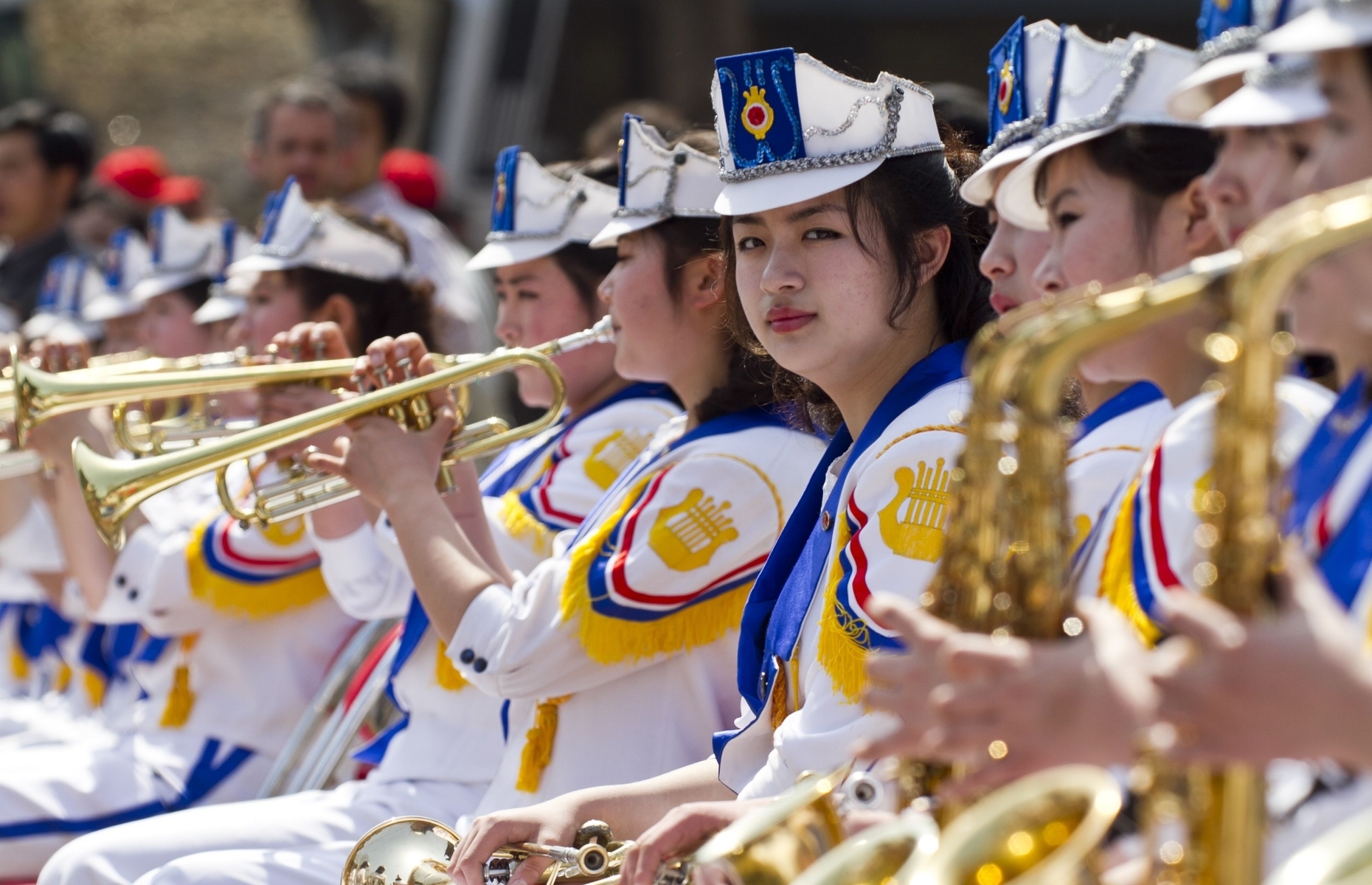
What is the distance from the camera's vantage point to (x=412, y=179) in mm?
7223

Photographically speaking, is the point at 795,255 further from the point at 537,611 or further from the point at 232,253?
the point at 232,253

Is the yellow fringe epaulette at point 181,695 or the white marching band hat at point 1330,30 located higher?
the white marching band hat at point 1330,30

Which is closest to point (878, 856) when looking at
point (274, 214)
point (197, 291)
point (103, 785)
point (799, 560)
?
point (799, 560)

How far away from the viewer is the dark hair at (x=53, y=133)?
770 cm

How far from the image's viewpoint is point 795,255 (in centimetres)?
257

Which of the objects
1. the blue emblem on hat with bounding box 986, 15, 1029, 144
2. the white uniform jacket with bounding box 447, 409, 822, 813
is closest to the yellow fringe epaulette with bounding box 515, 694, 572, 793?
the white uniform jacket with bounding box 447, 409, 822, 813

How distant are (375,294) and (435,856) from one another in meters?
2.00

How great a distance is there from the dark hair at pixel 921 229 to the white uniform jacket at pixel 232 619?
5.43ft

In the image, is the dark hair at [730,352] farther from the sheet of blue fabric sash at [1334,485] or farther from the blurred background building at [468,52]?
the blurred background building at [468,52]

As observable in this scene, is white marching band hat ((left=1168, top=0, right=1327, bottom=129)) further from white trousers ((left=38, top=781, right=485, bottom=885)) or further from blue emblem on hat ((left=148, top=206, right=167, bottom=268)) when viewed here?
blue emblem on hat ((left=148, top=206, right=167, bottom=268))

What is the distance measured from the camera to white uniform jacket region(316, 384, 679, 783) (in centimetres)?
336

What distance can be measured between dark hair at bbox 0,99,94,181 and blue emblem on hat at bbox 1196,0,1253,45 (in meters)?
6.82

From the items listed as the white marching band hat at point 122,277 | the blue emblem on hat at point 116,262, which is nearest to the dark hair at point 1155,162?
the white marching band hat at point 122,277

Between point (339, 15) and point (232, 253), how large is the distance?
7.60 meters
